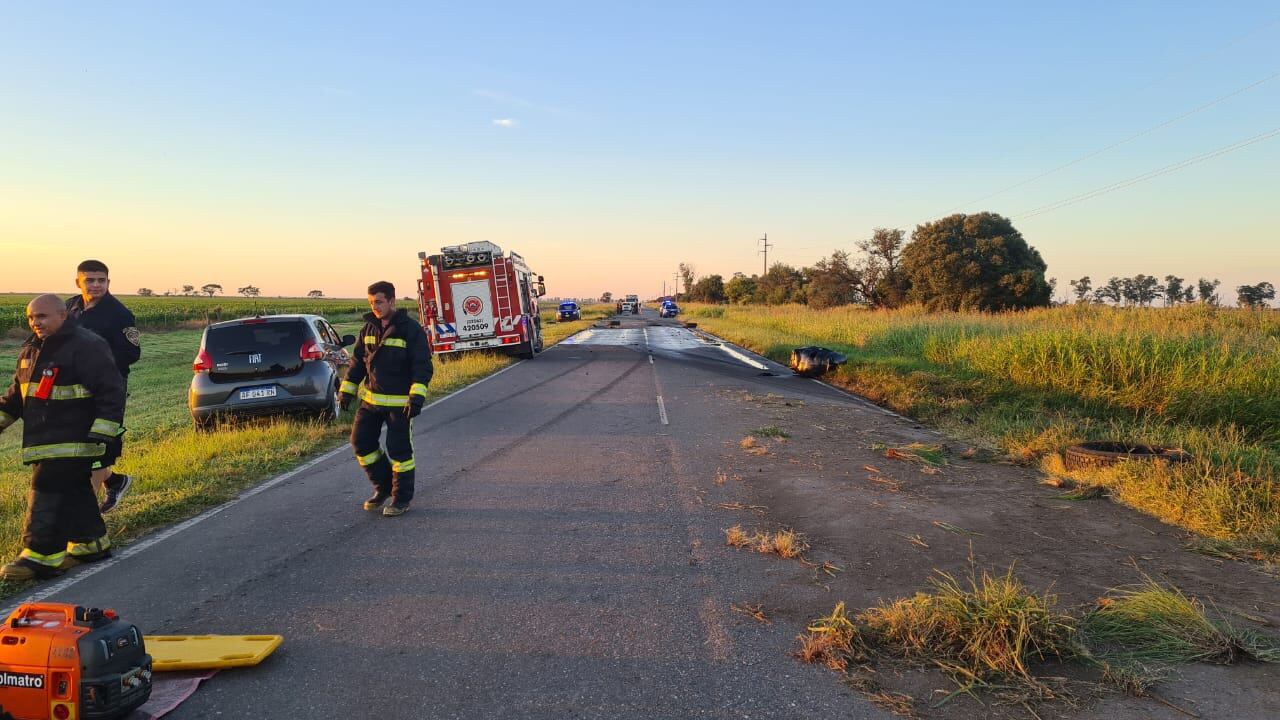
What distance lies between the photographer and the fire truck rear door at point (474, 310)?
20.5 metres

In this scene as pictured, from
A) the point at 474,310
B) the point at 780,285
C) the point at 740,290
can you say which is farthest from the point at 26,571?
the point at 740,290

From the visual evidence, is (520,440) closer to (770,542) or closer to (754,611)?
(770,542)

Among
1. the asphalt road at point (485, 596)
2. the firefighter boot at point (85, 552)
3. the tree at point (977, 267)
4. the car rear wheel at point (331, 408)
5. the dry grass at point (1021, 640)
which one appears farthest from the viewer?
the tree at point (977, 267)

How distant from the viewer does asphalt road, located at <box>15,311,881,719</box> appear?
321 cm

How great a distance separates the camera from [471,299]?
67.5ft

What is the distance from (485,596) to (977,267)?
45.2 m

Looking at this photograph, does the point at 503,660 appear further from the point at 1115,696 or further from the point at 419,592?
the point at 1115,696

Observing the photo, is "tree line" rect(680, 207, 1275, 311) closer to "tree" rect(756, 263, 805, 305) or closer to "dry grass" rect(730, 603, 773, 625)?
"tree" rect(756, 263, 805, 305)

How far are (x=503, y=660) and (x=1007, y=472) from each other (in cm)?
617

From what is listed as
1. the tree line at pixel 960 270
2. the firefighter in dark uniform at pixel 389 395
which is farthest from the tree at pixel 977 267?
the firefighter in dark uniform at pixel 389 395

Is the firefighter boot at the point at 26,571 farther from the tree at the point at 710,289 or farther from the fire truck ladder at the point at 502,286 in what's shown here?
the tree at the point at 710,289

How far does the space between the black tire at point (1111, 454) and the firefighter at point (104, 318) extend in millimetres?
8677

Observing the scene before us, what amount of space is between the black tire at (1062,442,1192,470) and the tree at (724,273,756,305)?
290ft

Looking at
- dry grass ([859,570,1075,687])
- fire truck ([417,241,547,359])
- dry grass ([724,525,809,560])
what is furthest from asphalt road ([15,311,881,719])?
fire truck ([417,241,547,359])
